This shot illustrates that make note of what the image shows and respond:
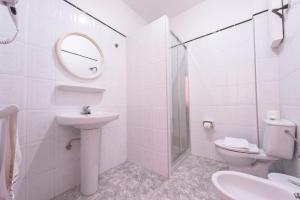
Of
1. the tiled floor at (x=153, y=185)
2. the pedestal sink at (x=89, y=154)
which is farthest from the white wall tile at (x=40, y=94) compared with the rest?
the tiled floor at (x=153, y=185)

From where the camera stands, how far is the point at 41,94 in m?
1.15

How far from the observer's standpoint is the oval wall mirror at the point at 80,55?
130cm

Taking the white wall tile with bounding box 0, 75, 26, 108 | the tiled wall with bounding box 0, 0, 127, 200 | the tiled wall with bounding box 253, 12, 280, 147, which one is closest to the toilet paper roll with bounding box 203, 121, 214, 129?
the tiled wall with bounding box 253, 12, 280, 147

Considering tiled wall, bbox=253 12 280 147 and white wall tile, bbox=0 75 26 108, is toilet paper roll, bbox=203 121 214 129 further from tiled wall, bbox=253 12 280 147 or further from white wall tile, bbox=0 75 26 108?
white wall tile, bbox=0 75 26 108

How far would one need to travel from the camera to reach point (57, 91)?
49.3 inches

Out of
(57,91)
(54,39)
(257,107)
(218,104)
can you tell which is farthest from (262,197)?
(54,39)

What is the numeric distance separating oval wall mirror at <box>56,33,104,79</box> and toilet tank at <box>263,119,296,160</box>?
6.30 feet

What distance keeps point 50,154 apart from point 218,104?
2.12 m

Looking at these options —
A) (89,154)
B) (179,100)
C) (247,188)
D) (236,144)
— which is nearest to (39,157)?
(89,154)

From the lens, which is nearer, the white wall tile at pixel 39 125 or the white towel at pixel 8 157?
the white towel at pixel 8 157

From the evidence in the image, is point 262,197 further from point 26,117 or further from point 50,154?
point 26,117

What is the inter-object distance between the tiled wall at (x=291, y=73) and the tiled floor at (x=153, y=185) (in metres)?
0.80

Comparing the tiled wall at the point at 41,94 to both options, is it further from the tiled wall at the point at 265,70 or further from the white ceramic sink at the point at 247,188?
the tiled wall at the point at 265,70

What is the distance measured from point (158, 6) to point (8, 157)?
8.46ft
